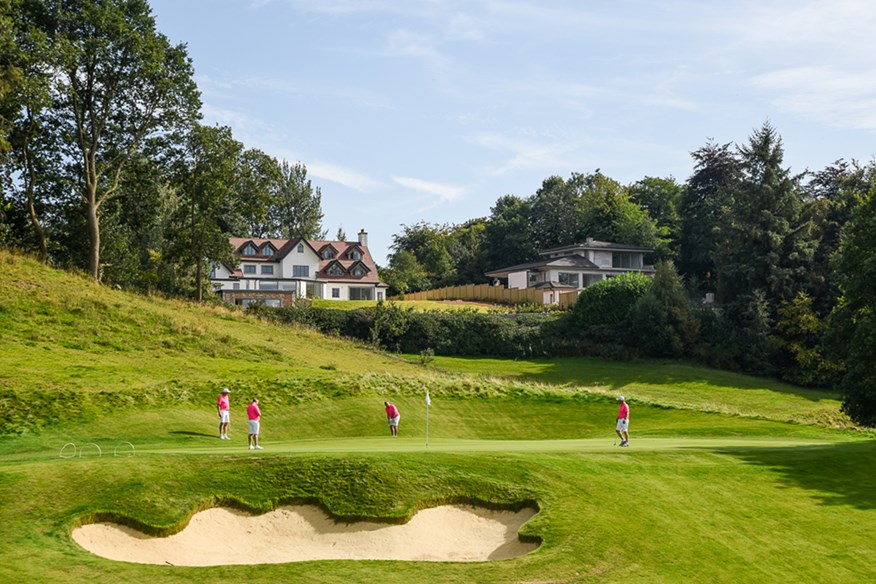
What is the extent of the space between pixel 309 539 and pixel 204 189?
6460 cm

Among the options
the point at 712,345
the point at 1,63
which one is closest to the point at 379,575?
the point at 1,63

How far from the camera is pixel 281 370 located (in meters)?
57.7

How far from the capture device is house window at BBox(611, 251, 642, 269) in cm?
13388

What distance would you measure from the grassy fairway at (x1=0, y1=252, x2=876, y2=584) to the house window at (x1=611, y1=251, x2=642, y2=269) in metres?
78.2

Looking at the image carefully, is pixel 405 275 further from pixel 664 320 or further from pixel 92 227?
pixel 92 227

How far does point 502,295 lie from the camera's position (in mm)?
122625

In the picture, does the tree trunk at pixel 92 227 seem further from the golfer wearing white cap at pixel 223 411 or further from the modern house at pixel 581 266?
the modern house at pixel 581 266

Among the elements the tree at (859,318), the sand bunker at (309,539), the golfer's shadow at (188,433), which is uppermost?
the tree at (859,318)

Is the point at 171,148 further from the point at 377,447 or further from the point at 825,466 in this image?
the point at 825,466

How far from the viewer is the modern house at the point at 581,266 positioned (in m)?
129

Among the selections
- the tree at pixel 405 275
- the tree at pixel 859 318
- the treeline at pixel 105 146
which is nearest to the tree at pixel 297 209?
the tree at pixel 405 275

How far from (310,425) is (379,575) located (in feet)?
80.6

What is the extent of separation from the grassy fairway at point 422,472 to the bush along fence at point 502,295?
54.7m

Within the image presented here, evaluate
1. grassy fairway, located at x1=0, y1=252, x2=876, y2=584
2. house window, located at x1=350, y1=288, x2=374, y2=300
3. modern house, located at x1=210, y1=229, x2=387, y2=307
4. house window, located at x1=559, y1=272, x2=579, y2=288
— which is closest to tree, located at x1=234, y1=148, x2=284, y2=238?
grassy fairway, located at x1=0, y1=252, x2=876, y2=584
